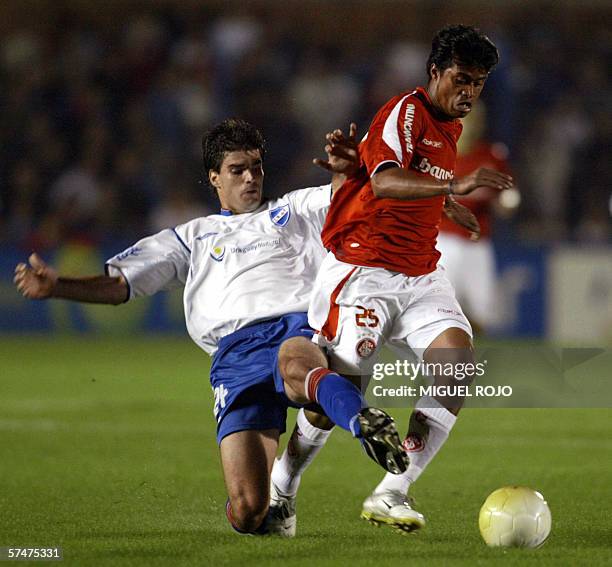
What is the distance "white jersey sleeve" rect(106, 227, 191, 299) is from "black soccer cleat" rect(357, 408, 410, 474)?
60.8 inches

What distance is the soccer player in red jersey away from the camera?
536 cm

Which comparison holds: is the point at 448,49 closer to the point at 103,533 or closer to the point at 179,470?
the point at 103,533

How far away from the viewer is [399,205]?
5.61 m

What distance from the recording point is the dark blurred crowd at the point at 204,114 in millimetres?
16172

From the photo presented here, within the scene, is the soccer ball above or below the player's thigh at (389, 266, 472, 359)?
below

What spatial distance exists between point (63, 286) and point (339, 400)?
1.31 metres

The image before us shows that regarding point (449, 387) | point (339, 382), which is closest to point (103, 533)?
point (339, 382)

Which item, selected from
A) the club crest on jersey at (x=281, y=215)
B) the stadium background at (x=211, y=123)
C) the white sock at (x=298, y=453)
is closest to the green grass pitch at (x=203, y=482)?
the white sock at (x=298, y=453)

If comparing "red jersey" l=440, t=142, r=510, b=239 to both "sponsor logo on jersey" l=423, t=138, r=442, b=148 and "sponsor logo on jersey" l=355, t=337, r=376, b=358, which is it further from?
"sponsor logo on jersey" l=355, t=337, r=376, b=358

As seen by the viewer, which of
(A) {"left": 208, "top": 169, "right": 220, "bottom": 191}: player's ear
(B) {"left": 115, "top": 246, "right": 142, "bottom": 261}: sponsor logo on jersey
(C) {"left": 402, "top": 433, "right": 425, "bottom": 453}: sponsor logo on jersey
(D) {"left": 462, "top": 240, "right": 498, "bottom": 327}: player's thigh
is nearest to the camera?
(C) {"left": 402, "top": 433, "right": 425, "bottom": 453}: sponsor logo on jersey

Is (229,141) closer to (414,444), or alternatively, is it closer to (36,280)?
(36,280)

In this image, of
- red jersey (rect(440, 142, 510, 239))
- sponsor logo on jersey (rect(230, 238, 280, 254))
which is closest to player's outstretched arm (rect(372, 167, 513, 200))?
sponsor logo on jersey (rect(230, 238, 280, 254))

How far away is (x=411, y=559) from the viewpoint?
182 inches

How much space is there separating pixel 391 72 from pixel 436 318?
1217 cm
